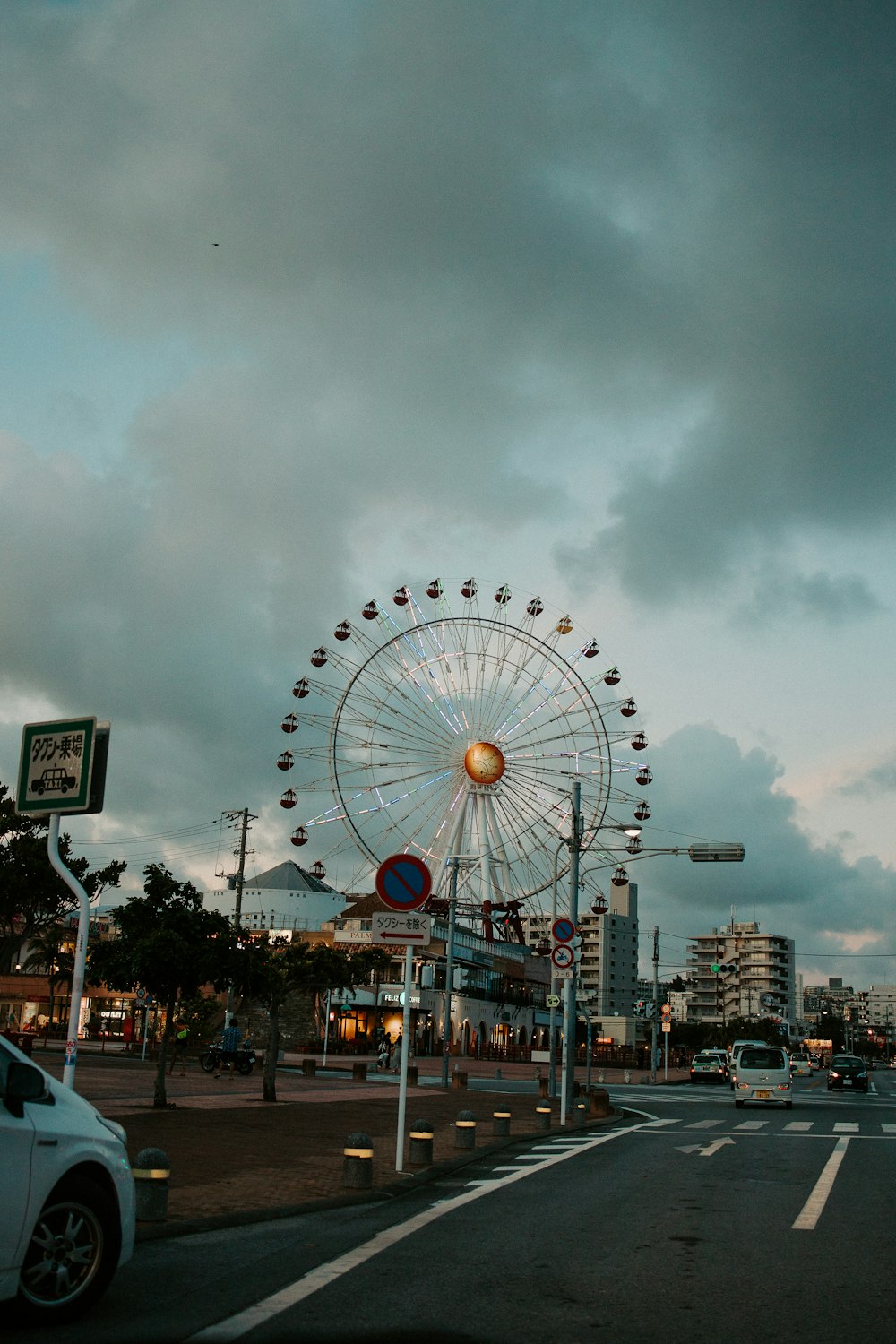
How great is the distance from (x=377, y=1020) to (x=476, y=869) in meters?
35.9

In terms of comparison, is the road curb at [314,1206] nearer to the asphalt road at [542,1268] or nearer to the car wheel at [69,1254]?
the asphalt road at [542,1268]

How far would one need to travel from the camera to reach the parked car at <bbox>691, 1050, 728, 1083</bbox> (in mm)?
60250

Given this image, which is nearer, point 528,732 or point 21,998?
point 528,732

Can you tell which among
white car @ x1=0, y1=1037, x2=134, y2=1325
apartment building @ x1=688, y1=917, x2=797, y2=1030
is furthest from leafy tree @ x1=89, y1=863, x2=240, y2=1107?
apartment building @ x1=688, y1=917, x2=797, y2=1030

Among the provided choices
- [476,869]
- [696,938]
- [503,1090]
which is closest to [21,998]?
[476,869]

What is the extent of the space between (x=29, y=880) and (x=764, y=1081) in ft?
87.7

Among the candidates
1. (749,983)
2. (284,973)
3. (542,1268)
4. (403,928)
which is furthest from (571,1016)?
(749,983)

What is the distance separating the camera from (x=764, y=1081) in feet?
112

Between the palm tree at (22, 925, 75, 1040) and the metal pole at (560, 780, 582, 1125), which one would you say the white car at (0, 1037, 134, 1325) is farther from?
the palm tree at (22, 925, 75, 1040)

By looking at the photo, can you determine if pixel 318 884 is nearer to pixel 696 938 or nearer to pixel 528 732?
pixel 528 732

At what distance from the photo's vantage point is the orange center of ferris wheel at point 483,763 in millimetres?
50375

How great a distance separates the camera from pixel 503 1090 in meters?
43.1

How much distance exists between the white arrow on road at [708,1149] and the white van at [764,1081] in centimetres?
1385

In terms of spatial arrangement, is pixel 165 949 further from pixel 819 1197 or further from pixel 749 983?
pixel 749 983
